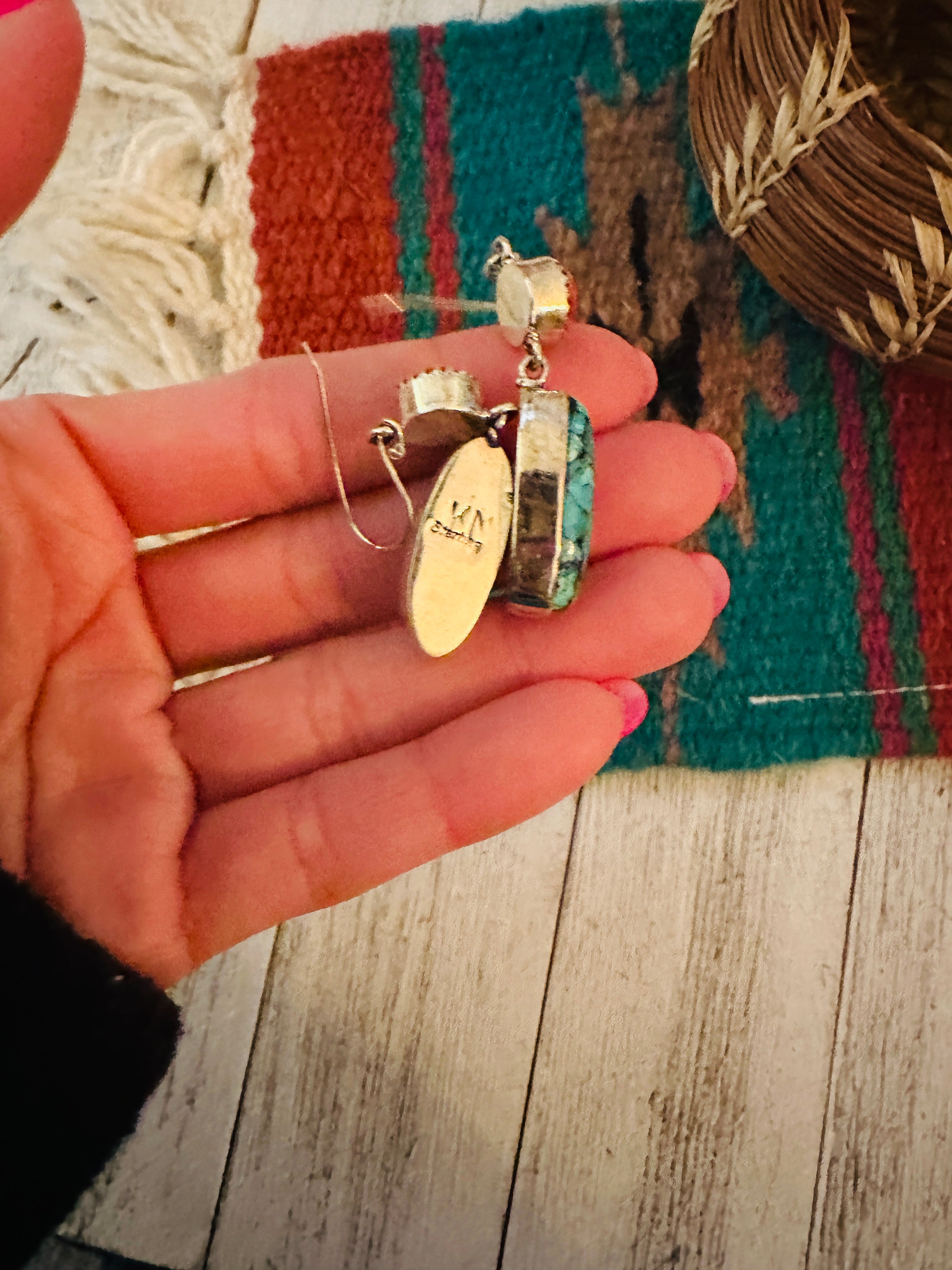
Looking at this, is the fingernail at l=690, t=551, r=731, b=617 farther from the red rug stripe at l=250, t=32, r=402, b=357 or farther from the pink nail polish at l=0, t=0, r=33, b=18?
the pink nail polish at l=0, t=0, r=33, b=18

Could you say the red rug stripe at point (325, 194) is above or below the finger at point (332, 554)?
above

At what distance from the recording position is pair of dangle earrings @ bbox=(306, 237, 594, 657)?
748 mm

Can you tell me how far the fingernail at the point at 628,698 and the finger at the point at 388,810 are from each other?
21 millimetres

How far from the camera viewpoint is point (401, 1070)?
94cm

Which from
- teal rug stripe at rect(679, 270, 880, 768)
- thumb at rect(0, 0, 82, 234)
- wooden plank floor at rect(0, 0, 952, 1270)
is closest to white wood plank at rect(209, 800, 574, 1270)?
wooden plank floor at rect(0, 0, 952, 1270)

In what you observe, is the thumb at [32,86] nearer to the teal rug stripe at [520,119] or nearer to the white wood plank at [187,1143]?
the teal rug stripe at [520,119]

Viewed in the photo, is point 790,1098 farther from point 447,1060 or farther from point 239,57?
point 239,57

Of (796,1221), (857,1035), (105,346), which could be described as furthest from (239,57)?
(796,1221)

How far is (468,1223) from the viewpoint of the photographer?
90cm

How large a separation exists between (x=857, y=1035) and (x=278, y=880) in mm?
545

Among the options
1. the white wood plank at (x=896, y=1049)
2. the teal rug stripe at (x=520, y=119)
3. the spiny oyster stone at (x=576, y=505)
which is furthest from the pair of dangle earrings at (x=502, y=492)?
the white wood plank at (x=896, y=1049)

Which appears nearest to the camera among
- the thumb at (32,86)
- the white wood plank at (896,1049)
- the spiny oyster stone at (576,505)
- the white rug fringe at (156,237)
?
the thumb at (32,86)

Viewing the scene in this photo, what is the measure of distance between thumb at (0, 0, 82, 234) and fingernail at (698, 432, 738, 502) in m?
0.50

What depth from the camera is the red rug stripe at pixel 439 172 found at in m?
1.09
